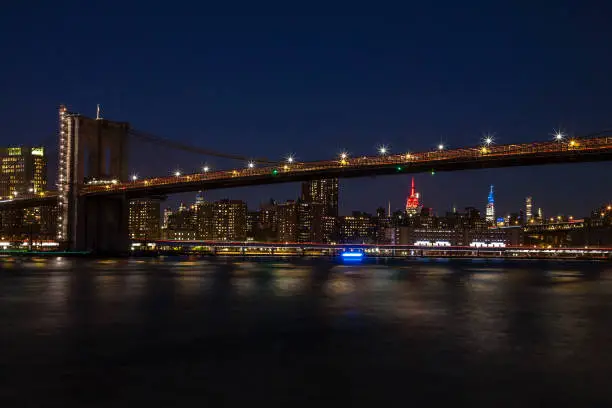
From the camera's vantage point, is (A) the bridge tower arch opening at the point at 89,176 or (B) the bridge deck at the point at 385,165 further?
(A) the bridge tower arch opening at the point at 89,176

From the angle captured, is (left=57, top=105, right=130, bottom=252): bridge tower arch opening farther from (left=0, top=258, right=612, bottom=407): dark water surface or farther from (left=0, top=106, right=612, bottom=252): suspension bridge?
(left=0, top=258, right=612, bottom=407): dark water surface

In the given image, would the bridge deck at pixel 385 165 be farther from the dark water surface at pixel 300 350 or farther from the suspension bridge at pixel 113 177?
the dark water surface at pixel 300 350

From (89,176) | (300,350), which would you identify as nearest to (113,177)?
(89,176)

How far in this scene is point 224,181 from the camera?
63.4 m

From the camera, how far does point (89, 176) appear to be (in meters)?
64.7

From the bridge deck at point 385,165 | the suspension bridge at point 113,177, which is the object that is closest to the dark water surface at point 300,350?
the bridge deck at point 385,165

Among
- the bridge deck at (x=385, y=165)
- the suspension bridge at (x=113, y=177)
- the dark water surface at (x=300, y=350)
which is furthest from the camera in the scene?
the suspension bridge at (x=113, y=177)

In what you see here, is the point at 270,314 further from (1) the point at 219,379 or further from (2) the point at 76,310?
(1) the point at 219,379

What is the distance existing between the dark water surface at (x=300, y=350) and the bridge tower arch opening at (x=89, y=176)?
128 ft

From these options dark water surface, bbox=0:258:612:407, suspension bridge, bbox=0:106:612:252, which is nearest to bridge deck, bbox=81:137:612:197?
suspension bridge, bbox=0:106:612:252

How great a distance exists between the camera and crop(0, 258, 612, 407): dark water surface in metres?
9.48

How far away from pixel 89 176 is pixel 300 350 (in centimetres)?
5563

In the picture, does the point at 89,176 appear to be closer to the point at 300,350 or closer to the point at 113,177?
the point at 113,177

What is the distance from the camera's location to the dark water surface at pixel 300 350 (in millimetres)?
9484
